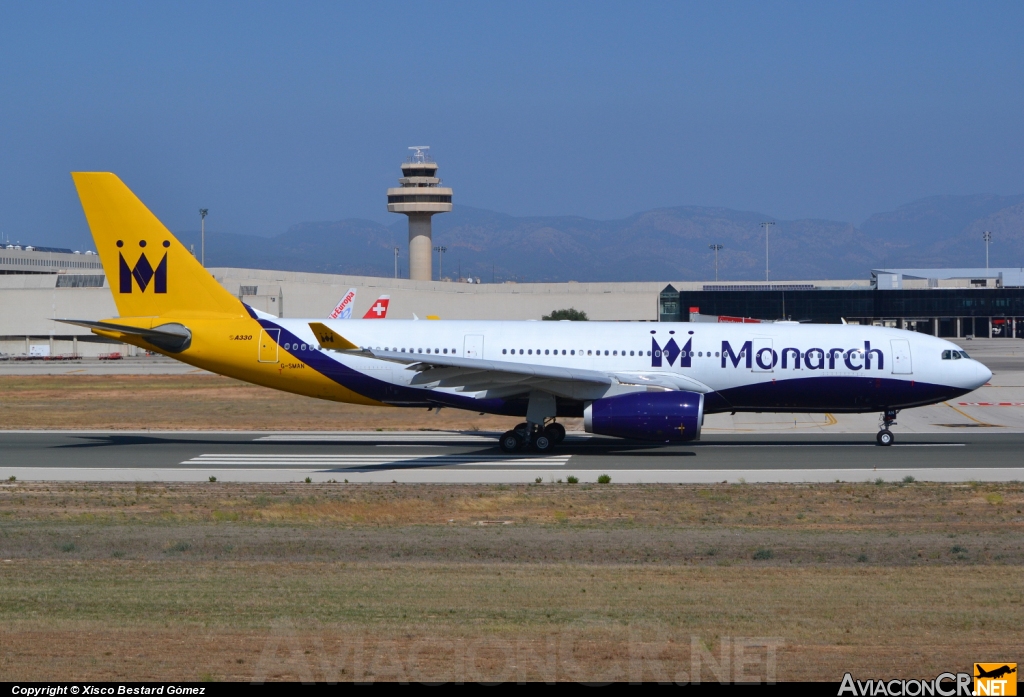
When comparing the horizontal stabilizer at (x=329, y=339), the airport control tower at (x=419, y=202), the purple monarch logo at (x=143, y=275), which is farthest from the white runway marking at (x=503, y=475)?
the airport control tower at (x=419, y=202)

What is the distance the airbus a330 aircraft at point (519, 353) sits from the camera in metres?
29.2

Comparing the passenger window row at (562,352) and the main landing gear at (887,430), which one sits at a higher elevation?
the passenger window row at (562,352)

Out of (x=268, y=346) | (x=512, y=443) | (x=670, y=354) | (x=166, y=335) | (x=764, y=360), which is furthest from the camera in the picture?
(x=268, y=346)

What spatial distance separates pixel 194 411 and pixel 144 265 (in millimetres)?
11620

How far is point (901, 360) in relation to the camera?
29547mm

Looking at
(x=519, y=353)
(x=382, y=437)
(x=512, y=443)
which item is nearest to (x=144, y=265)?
(x=382, y=437)

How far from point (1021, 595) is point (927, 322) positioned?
12292cm

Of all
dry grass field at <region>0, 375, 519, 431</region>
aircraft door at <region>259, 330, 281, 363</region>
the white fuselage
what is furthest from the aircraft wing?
dry grass field at <region>0, 375, 519, 431</region>

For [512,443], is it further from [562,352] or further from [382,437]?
[382,437]

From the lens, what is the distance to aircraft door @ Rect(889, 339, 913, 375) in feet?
96.6

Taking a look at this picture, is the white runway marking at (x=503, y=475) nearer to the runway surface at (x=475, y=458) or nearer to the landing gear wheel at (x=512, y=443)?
the runway surface at (x=475, y=458)

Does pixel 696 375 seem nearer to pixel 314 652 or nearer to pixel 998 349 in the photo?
pixel 314 652

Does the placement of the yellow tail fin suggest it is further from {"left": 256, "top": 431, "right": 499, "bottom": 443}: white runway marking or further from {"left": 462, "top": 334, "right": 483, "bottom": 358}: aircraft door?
{"left": 462, "top": 334, "right": 483, "bottom": 358}: aircraft door

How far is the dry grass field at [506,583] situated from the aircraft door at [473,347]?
8529 mm
